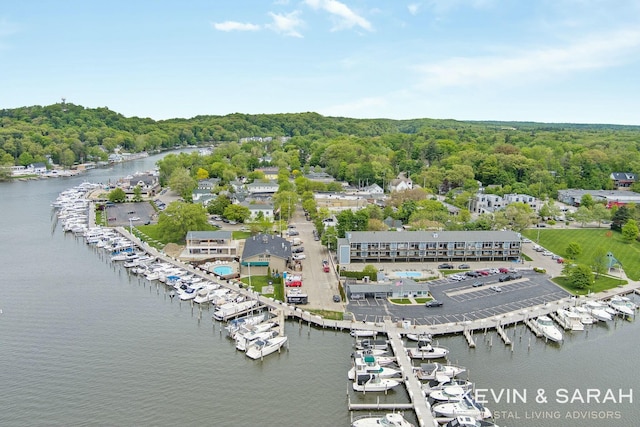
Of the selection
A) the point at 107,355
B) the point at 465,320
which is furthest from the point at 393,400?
the point at 107,355

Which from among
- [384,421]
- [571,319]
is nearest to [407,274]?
[571,319]

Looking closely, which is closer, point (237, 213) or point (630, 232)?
point (630, 232)

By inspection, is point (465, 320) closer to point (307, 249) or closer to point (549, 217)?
point (307, 249)

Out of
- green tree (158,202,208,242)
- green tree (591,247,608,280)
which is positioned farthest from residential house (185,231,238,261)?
green tree (591,247,608,280)

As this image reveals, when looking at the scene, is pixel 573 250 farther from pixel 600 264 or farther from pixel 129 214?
pixel 129 214

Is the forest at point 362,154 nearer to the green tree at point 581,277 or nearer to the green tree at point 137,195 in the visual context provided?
the green tree at point 137,195

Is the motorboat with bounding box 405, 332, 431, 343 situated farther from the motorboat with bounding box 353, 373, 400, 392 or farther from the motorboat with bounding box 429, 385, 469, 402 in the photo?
the motorboat with bounding box 429, 385, 469, 402
